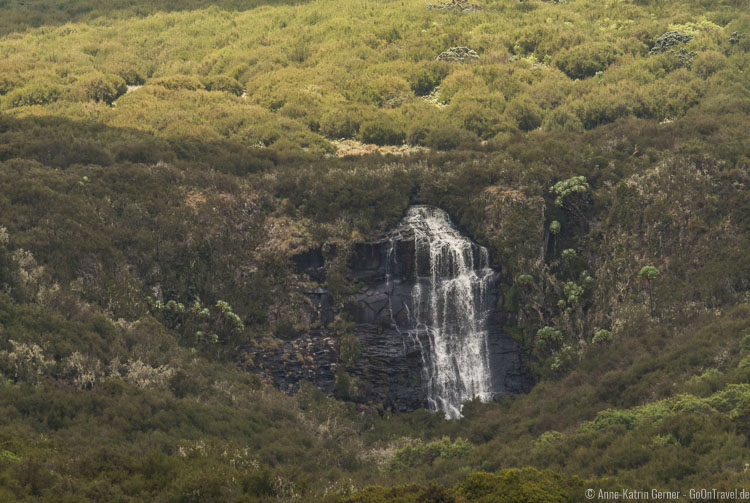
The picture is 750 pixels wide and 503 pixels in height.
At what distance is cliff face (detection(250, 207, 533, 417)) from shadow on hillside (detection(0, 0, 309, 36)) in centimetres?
7111

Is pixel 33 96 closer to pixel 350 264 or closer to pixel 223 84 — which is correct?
pixel 223 84

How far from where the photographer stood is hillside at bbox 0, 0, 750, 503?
127 ft

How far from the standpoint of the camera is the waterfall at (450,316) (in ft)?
191

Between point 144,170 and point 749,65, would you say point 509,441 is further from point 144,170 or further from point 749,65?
point 749,65

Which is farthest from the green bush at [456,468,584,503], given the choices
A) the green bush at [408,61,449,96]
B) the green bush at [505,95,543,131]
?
the green bush at [408,61,449,96]

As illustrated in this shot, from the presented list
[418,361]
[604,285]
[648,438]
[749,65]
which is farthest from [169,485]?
[749,65]

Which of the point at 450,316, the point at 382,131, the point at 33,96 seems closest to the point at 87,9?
the point at 33,96

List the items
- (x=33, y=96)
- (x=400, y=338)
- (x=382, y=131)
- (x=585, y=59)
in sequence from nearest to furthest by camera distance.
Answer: (x=400, y=338) → (x=382, y=131) → (x=33, y=96) → (x=585, y=59)

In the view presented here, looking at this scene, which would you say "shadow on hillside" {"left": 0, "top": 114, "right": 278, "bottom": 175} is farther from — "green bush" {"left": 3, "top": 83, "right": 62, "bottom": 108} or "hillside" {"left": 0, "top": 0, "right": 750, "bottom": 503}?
"green bush" {"left": 3, "top": 83, "right": 62, "bottom": 108}

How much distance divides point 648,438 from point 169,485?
18476 millimetres

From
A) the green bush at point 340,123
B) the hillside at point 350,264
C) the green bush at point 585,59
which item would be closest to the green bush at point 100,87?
the hillside at point 350,264

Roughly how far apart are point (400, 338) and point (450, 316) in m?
3.52

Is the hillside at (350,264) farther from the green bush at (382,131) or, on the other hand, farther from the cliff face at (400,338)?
the cliff face at (400,338)

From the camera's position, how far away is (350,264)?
61250 mm
